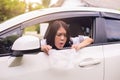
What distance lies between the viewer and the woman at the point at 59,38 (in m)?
3.63

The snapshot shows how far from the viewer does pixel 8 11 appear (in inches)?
829

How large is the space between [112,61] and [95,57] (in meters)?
0.21

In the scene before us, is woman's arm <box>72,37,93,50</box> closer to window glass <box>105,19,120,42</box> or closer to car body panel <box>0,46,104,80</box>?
car body panel <box>0,46,104,80</box>

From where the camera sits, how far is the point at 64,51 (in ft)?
11.6

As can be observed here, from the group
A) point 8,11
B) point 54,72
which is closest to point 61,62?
point 54,72

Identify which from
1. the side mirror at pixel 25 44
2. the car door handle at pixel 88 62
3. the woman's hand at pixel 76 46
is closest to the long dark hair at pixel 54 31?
the woman's hand at pixel 76 46

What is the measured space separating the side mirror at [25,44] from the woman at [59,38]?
1.07ft

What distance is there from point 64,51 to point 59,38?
20 cm

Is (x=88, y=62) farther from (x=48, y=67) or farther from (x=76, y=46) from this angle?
(x=48, y=67)

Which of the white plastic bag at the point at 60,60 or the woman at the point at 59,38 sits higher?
the woman at the point at 59,38

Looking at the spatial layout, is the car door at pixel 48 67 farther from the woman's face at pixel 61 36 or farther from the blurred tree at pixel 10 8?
the blurred tree at pixel 10 8

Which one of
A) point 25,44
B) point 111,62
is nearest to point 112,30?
point 111,62

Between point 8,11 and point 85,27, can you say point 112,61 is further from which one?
point 8,11

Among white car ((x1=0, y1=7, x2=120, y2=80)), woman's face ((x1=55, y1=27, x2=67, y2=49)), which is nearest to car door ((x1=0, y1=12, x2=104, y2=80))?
white car ((x1=0, y1=7, x2=120, y2=80))
